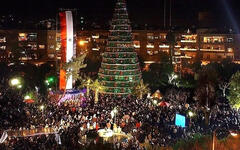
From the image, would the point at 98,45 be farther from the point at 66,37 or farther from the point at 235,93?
the point at 235,93

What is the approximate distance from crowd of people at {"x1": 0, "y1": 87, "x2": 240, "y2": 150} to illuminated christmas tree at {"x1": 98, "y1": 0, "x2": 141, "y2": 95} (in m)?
3.12

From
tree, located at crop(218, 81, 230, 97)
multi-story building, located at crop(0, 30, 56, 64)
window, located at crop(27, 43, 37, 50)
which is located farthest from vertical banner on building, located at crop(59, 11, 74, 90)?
window, located at crop(27, 43, 37, 50)

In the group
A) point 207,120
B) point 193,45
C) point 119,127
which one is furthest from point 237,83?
point 193,45

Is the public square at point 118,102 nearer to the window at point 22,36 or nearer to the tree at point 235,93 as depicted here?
the tree at point 235,93

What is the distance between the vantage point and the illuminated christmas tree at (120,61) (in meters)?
35.3

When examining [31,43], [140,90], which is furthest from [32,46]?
[140,90]

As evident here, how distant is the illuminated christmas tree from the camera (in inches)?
1390

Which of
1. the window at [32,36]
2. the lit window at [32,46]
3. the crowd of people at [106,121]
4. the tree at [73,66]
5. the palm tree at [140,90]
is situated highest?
the window at [32,36]

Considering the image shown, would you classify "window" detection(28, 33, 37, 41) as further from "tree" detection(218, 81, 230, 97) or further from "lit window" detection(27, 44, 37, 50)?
"tree" detection(218, 81, 230, 97)

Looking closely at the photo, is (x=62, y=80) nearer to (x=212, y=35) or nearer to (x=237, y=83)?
(x=237, y=83)

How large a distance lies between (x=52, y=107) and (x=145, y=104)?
8.38 metres

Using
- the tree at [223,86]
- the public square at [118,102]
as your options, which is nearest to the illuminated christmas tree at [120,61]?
the public square at [118,102]

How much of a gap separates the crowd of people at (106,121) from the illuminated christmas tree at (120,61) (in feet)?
10.2

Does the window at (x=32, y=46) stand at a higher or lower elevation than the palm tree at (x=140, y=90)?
higher
